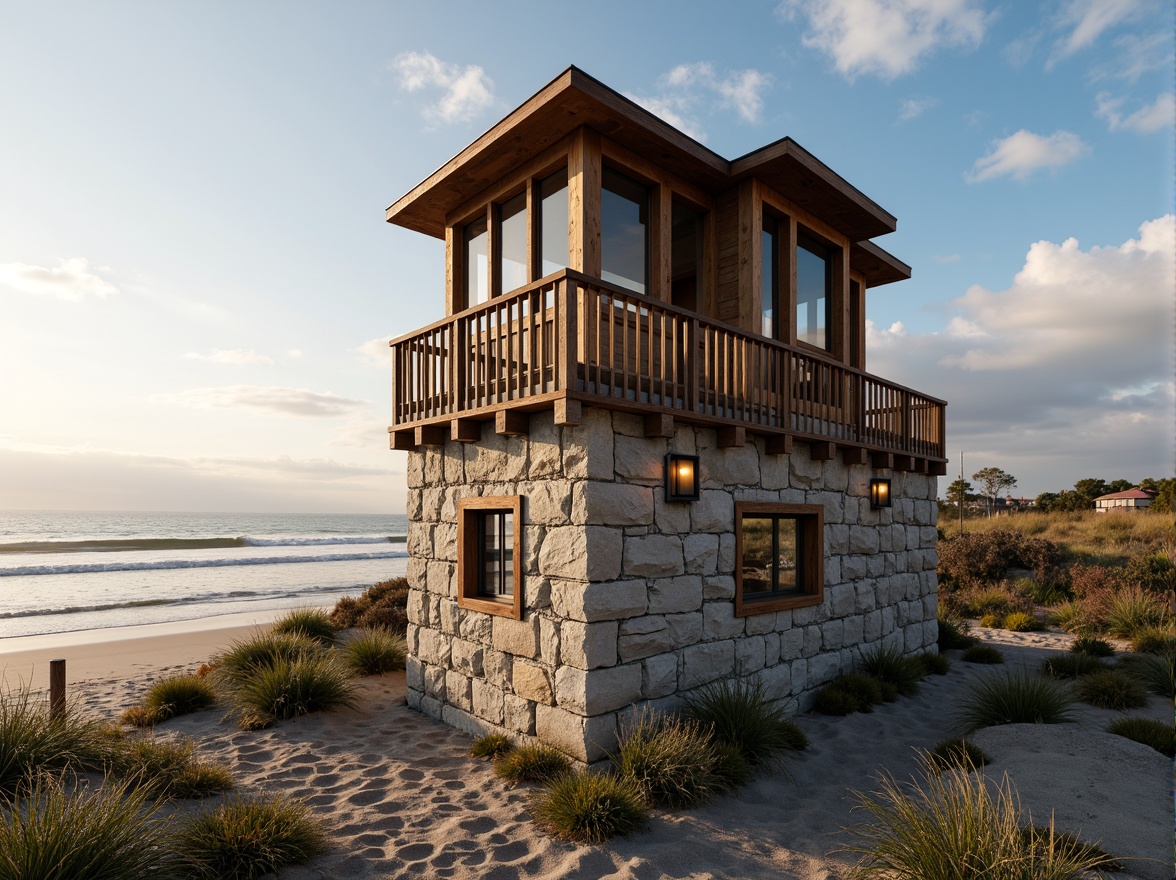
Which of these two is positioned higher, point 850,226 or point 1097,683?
point 850,226

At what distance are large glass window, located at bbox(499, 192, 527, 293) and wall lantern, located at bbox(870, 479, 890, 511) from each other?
5.80 m

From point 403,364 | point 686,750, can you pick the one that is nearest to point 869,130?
point 403,364

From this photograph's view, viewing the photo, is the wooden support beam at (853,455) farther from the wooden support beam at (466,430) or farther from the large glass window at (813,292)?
the wooden support beam at (466,430)

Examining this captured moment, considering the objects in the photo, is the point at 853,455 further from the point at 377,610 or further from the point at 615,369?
the point at 377,610

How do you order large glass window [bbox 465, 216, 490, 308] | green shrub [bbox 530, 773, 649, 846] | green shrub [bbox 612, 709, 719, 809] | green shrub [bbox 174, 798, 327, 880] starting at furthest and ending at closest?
large glass window [bbox 465, 216, 490, 308], green shrub [bbox 612, 709, 719, 809], green shrub [bbox 530, 773, 649, 846], green shrub [bbox 174, 798, 327, 880]

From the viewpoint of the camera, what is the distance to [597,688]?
213 inches

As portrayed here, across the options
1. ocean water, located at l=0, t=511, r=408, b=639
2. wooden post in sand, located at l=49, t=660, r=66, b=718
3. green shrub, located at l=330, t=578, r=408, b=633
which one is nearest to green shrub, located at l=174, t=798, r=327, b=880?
wooden post in sand, located at l=49, t=660, r=66, b=718

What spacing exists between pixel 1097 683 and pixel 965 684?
1559mm

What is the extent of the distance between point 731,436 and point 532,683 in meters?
3.13

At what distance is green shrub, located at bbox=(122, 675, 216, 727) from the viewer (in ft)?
23.4

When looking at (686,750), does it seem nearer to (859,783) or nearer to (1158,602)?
(859,783)

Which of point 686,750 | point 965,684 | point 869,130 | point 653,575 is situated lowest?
point 965,684

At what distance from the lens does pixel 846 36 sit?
24.7ft

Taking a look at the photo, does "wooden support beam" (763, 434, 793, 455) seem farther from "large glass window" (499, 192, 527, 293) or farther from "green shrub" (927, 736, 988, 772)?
"large glass window" (499, 192, 527, 293)
